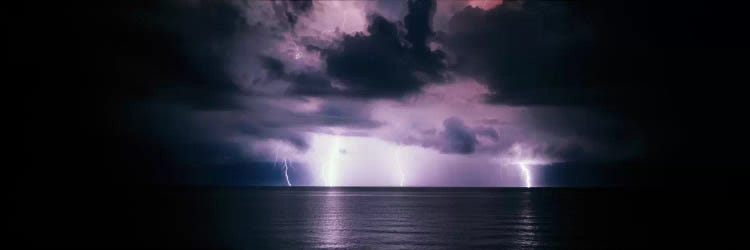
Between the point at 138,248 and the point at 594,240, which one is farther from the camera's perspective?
the point at 594,240

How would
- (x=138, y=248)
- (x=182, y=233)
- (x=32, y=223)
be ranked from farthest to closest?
1. (x=32, y=223)
2. (x=182, y=233)
3. (x=138, y=248)

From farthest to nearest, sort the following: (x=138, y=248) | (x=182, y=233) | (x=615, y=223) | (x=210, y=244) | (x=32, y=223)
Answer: (x=615, y=223) → (x=32, y=223) → (x=182, y=233) → (x=210, y=244) → (x=138, y=248)

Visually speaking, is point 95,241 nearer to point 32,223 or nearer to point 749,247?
point 32,223

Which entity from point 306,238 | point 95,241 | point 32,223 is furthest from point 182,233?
point 32,223

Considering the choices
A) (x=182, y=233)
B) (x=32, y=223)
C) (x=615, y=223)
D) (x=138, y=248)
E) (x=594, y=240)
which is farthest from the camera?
(x=615, y=223)

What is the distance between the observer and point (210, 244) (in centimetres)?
3628

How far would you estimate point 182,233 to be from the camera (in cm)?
4256

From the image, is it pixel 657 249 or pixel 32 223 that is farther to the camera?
pixel 32 223

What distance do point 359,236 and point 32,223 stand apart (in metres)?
30.3

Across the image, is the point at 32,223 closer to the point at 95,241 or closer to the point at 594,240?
the point at 95,241

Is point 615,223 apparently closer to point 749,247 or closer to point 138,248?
point 749,247

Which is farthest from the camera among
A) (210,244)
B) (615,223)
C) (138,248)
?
(615,223)

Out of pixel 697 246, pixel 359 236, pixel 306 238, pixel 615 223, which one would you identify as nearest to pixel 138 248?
pixel 306 238

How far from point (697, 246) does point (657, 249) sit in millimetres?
3822
